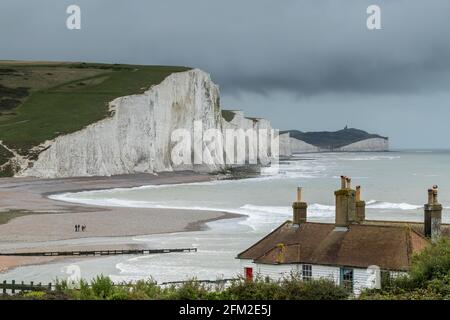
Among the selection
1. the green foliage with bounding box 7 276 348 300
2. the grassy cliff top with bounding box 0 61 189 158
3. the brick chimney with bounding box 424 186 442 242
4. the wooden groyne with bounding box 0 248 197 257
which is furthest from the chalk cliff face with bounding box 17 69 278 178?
the green foliage with bounding box 7 276 348 300

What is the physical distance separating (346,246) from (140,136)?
104986 mm

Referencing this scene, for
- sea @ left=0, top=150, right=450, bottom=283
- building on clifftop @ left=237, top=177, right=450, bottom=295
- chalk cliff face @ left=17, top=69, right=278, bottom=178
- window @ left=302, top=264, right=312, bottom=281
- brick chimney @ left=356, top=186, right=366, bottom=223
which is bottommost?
sea @ left=0, top=150, right=450, bottom=283

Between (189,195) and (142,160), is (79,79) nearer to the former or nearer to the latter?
(142,160)

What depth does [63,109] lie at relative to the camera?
134 meters

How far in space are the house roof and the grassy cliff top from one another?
89812mm

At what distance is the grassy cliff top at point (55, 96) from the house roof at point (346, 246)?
295 ft

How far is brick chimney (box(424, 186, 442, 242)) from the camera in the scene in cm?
2269

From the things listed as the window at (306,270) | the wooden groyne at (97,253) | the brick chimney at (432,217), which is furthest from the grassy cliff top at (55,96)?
the brick chimney at (432,217)

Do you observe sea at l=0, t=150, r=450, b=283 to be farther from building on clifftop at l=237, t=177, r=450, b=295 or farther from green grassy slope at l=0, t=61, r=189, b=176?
green grassy slope at l=0, t=61, r=189, b=176

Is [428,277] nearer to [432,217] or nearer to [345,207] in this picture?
[345,207]

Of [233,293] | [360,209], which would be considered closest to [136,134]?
[360,209]

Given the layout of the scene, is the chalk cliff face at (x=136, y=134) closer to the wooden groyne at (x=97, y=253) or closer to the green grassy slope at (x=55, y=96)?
the green grassy slope at (x=55, y=96)

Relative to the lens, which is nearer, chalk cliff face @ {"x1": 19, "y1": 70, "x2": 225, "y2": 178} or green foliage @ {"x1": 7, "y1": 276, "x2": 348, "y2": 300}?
green foliage @ {"x1": 7, "y1": 276, "x2": 348, "y2": 300}
